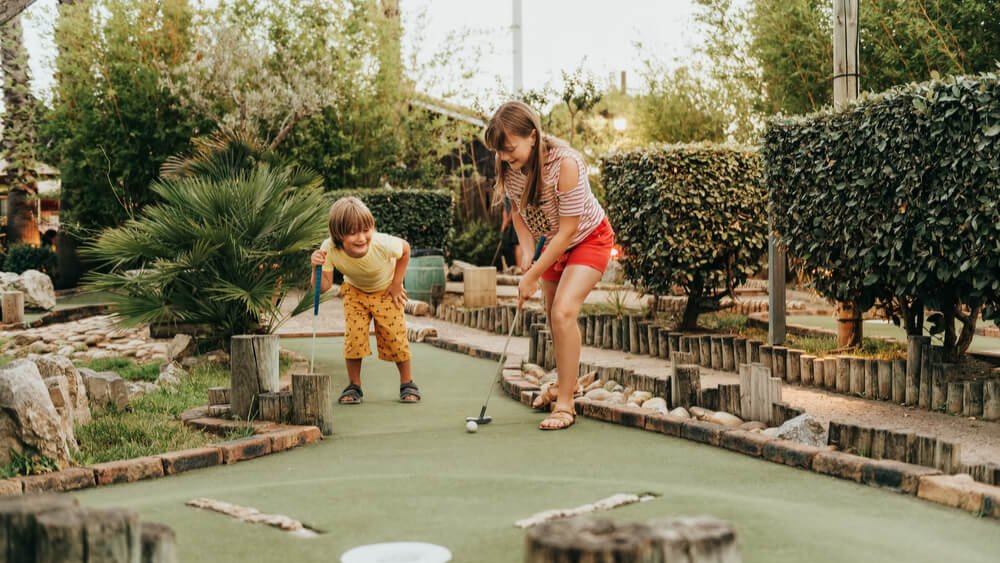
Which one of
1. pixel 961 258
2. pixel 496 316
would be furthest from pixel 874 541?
pixel 496 316

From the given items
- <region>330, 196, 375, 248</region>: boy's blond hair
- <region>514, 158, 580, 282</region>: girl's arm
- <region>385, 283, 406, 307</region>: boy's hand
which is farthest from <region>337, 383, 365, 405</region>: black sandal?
<region>514, 158, 580, 282</region>: girl's arm

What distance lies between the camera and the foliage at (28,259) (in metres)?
17.0

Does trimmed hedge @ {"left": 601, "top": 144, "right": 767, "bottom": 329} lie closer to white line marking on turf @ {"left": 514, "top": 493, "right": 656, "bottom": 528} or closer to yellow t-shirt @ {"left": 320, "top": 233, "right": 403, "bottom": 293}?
yellow t-shirt @ {"left": 320, "top": 233, "right": 403, "bottom": 293}

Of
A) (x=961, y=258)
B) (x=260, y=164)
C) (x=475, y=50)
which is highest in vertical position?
(x=475, y=50)

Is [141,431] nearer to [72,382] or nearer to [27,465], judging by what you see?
[72,382]

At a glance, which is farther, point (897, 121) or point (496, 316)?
point (496, 316)

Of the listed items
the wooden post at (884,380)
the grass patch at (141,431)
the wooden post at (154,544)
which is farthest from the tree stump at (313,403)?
the wooden post at (884,380)

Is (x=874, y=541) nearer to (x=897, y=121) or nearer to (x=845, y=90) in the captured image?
(x=897, y=121)

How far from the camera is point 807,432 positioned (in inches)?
159

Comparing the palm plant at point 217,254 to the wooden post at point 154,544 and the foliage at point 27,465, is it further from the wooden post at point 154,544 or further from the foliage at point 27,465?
the wooden post at point 154,544

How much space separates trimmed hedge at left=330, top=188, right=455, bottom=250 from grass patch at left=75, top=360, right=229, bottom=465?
877 cm

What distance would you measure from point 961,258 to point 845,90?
219 centimetres

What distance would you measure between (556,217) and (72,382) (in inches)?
99.6

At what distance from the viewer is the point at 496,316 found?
1036 cm
